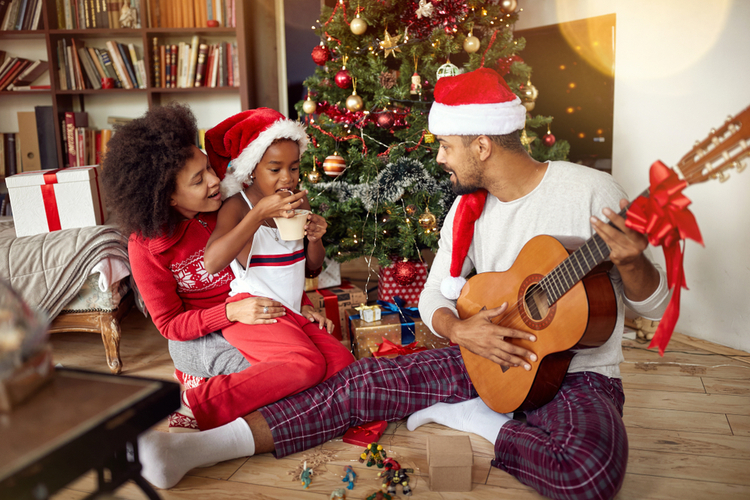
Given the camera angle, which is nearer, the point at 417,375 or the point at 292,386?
the point at 292,386

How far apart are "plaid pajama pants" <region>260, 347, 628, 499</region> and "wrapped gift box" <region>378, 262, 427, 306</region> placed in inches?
34.4

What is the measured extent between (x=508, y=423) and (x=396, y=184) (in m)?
1.26

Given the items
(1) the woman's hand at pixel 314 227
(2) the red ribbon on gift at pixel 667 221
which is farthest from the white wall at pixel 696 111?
(1) the woman's hand at pixel 314 227

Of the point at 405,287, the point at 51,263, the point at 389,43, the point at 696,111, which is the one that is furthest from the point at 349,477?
the point at 696,111

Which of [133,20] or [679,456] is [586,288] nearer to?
[679,456]

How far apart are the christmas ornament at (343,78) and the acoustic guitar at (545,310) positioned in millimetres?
1326

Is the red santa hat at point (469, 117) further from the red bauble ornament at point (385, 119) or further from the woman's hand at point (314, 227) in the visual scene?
the red bauble ornament at point (385, 119)

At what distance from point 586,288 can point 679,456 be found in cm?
70

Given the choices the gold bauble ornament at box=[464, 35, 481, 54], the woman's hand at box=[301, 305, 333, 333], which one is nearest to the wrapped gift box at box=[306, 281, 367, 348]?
the woman's hand at box=[301, 305, 333, 333]

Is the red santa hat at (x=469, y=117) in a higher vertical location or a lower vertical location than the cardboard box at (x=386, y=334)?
higher

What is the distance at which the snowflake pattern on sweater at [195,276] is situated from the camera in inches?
70.3

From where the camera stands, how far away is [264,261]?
69.6 inches

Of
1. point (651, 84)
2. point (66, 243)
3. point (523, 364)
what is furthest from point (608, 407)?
point (66, 243)

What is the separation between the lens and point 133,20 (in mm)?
3475
